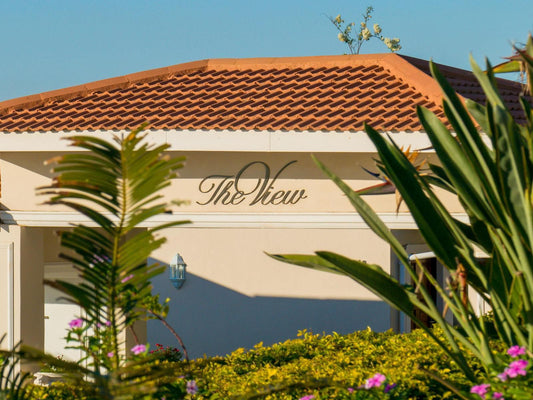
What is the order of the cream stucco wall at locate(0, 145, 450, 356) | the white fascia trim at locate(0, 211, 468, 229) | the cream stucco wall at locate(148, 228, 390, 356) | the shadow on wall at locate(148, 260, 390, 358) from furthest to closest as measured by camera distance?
1. the shadow on wall at locate(148, 260, 390, 358)
2. the cream stucco wall at locate(148, 228, 390, 356)
3. the cream stucco wall at locate(0, 145, 450, 356)
4. the white fascia trim at locate(0, 211, 468, 229)

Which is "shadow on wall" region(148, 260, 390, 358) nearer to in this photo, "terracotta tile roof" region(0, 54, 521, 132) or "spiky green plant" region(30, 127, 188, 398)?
"terracotta tile roof" region(0, 54, 521, 132)

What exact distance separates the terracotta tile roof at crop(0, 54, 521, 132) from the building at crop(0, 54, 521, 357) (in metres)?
0.04

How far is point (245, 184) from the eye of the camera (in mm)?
13680

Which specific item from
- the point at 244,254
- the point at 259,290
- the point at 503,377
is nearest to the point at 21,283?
the point at 244,254

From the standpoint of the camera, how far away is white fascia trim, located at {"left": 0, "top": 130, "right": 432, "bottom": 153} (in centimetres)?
1270

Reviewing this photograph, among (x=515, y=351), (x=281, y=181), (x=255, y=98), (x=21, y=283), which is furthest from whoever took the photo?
(x=255, y=98)

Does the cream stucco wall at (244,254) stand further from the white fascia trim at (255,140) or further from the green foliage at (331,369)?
the green foliage at (331,369)

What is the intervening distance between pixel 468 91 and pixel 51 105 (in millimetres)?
7969

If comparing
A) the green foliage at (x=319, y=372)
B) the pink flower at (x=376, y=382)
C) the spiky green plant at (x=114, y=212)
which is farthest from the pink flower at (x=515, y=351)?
the spiky green plant at (x=114, y=212)

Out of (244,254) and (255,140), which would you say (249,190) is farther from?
(244,254)

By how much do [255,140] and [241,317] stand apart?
3.84 metres

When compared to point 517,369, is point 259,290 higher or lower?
lower

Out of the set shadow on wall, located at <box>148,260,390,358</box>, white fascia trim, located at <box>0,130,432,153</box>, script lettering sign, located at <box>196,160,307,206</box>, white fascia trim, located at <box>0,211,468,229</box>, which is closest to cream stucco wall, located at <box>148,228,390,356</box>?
shadow on wall, located at <box>148,260,390,358</box>

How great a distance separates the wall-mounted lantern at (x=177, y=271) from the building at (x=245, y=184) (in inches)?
6.0
